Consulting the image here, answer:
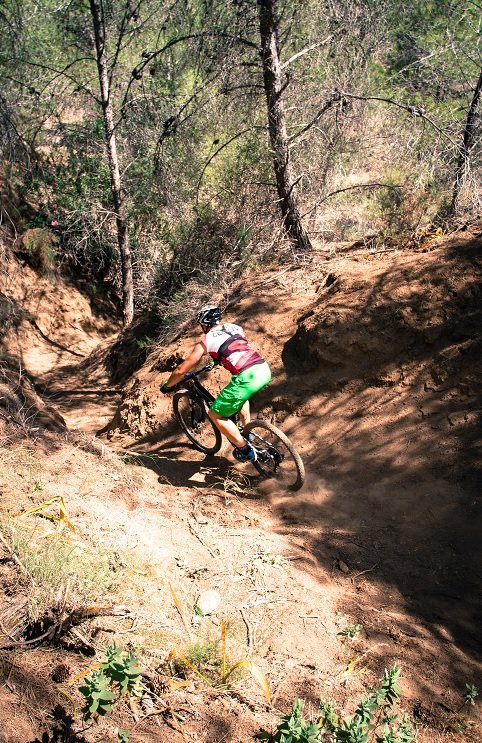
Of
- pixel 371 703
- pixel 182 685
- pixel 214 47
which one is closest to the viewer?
pixel 371 703

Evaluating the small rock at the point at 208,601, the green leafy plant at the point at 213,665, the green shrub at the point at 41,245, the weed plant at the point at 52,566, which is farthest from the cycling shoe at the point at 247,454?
the green shrub at the point at 41,245

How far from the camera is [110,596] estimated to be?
4293 mm

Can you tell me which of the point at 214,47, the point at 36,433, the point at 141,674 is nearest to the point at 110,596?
the point at 141,674

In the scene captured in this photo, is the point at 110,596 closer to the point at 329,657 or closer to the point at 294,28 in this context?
the point at 329,657

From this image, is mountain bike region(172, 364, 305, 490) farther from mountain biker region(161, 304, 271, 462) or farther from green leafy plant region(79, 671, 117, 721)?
green leafy plant region(79, 671, 117, 721)

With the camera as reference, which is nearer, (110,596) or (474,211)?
(110,596)

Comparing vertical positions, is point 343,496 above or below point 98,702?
below

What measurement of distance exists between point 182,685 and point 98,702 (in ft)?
2.30

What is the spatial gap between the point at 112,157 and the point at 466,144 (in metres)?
6.38

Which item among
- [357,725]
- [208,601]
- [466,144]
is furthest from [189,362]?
[466,144]

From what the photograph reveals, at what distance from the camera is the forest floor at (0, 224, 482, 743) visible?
379 centimetres

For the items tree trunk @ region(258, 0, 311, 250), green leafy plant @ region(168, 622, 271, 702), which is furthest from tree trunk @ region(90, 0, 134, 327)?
green leafy plant @ region(168, 622, 271, 702)

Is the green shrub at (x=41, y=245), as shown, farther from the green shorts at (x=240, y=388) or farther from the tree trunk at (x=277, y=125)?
the green shorts at (x=240, y=388)

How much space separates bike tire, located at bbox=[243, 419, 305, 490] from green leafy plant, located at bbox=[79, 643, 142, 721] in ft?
11.2
